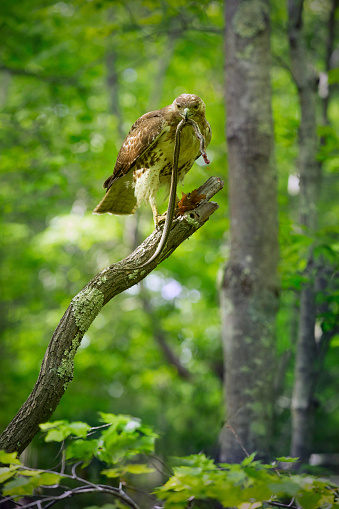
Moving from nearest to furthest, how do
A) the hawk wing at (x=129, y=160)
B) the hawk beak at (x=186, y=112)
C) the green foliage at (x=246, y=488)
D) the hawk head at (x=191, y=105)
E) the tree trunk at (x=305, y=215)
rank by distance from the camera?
the green foliage at (x=246, y=488), the hawk beak at (x=186, y=112), the hawk head at (x=191, y=105), the hawk wing at (x=129, y=160), the tree trunk at (x=305, y=215)

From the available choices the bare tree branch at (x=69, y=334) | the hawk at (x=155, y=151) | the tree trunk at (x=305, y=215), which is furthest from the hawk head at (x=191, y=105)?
the tree trunk at (x=305, y=215)

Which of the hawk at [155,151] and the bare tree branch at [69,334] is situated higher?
the hawk at [155,151]

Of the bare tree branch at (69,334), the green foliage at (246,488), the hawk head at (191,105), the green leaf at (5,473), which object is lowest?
the green foliage at (246,488)

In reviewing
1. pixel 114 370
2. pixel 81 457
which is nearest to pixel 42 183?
pixel 81 457

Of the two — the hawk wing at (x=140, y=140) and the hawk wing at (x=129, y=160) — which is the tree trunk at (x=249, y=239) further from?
the hawk wing at (x=140, y=140)

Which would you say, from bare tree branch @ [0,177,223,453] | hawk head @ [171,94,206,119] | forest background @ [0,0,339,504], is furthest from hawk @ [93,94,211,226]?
forest background @ [0,0,339,504]

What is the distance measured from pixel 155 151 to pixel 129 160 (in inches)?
5.9

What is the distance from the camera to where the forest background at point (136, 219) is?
5164 millimetres

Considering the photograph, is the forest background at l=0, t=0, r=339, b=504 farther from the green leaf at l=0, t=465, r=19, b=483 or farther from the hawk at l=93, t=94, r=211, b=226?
the green leaf at l=0, t=465, r=19, b=483

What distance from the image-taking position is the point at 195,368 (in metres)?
8.25

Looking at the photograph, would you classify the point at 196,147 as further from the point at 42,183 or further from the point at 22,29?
the point at 22,29

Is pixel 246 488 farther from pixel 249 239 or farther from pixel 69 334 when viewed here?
pixel 249 239

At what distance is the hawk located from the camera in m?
2.22

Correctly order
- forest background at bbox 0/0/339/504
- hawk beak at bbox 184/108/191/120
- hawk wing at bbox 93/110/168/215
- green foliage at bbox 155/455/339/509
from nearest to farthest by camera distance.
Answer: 1. green foliage at bbox 155/455/339/509
2. hawk beak at bbox 184/108/191/120
3. hawk wing at bbox 93/110/168/215
4. forest background at bbox 0/0/339/504
